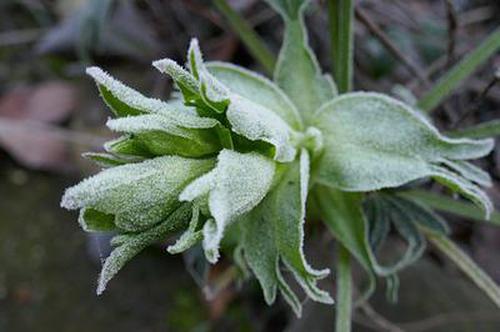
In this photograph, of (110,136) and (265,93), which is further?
(110,136)

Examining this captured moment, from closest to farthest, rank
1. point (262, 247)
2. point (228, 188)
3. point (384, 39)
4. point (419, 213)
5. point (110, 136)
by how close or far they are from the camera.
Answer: point (228, 188) → point (262, 247) → point (419, 213) → point (384, 39) → point (110, 136)

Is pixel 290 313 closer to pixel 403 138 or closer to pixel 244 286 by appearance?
pixel 244 286

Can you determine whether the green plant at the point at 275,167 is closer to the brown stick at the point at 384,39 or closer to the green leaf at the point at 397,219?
the green leaf at the point at 397,219

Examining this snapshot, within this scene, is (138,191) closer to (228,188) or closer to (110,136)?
(228,188)

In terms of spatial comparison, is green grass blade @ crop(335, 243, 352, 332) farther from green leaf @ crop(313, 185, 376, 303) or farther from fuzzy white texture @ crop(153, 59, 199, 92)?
fuzzy white texture @ crop(153, 59, 199, 92)

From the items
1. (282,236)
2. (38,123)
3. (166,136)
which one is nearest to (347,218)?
(282,236)

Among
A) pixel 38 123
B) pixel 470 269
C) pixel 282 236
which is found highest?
pixel 282 236

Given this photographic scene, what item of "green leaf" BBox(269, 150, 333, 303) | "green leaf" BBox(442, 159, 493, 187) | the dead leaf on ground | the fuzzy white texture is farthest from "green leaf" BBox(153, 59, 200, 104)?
the dead leaf on ground

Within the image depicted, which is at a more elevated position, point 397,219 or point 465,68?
point 465,68

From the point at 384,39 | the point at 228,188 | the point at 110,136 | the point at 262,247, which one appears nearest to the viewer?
the point at 228,188
